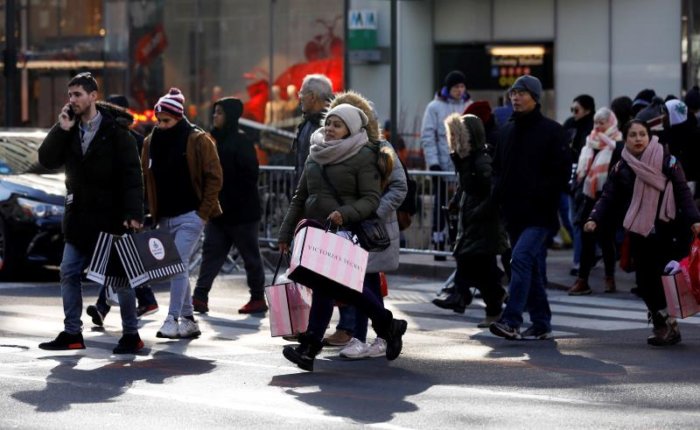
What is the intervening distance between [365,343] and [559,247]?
31.1 feet

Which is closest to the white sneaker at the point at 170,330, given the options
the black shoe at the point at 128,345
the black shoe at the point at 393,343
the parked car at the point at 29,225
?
the black shoe at the point at 128,345

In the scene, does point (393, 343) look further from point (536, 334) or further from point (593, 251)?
point (593, 251)

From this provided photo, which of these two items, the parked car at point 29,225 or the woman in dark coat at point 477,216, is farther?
the parked car at point 29,225

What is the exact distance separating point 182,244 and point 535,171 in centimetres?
266

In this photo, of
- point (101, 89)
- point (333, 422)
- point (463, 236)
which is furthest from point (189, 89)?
point (333, 422)

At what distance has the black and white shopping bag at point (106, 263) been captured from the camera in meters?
11.1

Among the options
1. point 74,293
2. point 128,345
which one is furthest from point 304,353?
point 74,293

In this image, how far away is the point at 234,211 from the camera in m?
14.1

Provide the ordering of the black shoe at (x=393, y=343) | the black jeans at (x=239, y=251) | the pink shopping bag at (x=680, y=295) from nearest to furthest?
1. the black shoe at (x=393, y=343)
2. the pink shopping bag at (x=680, y=295)
3. the black jeans at (x=239, y=251)

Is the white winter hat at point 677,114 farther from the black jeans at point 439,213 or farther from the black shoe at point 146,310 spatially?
the black shoe at point 146,310

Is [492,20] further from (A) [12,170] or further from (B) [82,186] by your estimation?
(B) [82,186]

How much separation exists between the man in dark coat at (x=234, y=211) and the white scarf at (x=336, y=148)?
3365 mm

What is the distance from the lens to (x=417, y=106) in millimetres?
27672

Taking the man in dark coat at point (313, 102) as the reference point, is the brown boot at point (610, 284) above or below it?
below
